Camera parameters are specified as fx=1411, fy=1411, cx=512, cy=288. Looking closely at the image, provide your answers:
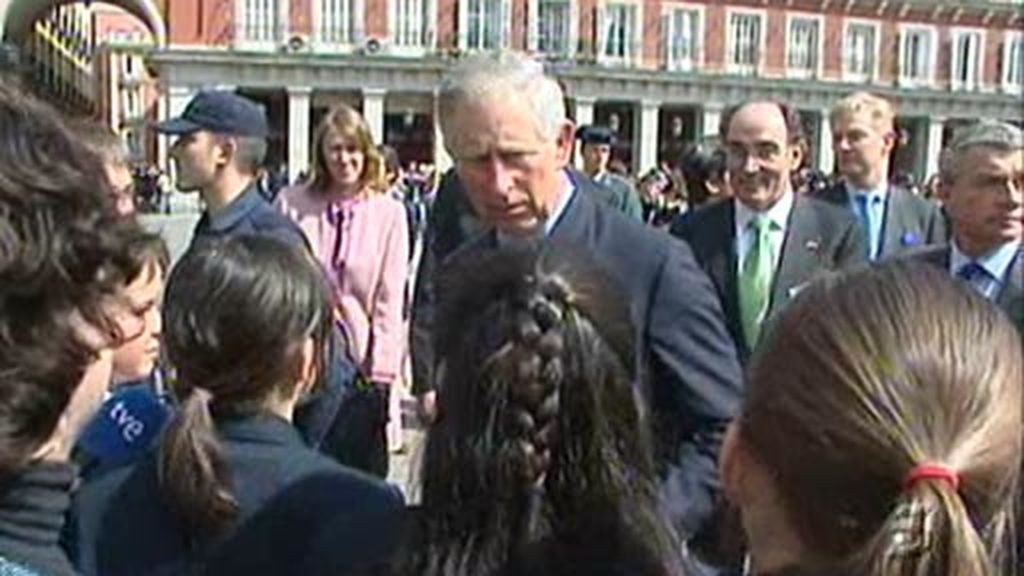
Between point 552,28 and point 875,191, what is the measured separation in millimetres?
36589

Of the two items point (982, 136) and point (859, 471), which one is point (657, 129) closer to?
point (982, 136)

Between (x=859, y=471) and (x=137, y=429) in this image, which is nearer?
(x=859, y=471)

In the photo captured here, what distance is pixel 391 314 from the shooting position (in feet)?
16.3

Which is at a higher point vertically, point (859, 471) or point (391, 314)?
point (859, 471)

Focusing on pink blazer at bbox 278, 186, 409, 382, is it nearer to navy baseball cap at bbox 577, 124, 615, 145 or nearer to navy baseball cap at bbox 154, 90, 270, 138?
navy baseball cap at bbox 154, 90, 270, 138

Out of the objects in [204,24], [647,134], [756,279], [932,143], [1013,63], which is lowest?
[932,143]

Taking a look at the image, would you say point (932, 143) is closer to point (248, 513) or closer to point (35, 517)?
point (248, 513)

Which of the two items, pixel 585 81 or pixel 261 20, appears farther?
pixel 585 81

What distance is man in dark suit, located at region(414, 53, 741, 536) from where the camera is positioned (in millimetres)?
2627

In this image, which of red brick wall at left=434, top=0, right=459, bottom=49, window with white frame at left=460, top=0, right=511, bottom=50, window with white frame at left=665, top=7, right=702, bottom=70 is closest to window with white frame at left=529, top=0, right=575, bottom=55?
window with white frame at left=460, top=0, right=511, bottom=50

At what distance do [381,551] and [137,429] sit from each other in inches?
31.6

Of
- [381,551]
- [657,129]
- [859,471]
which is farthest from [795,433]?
[657,129]

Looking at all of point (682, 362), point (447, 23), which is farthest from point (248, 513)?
point (447, 23)

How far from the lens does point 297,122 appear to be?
36156 millimetres
